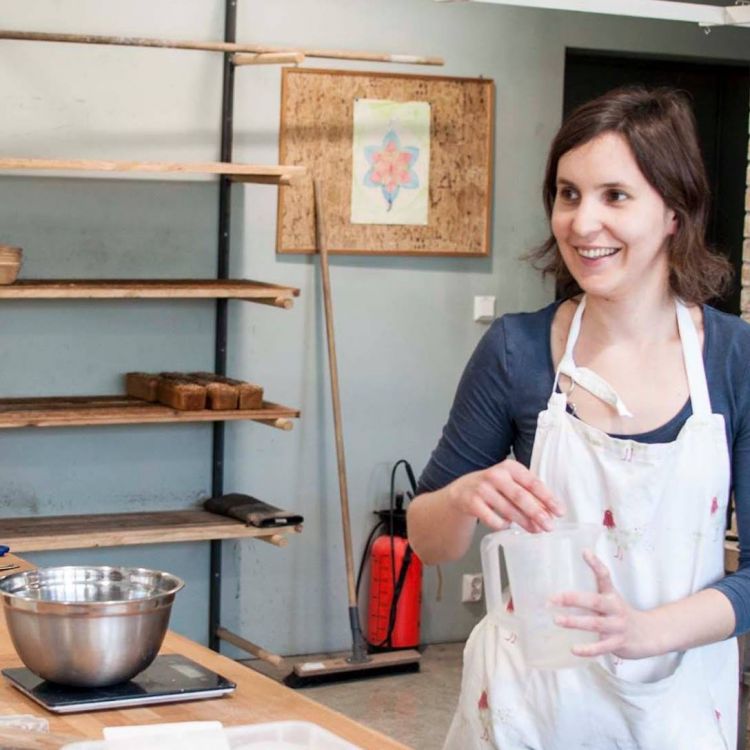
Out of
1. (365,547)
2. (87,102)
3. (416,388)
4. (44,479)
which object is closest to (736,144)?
(416,388)

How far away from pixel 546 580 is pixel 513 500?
0.34 ft

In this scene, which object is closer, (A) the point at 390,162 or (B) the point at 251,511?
(B) the point at 251,511

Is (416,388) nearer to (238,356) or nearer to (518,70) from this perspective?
(238,356)

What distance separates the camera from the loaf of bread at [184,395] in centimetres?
443

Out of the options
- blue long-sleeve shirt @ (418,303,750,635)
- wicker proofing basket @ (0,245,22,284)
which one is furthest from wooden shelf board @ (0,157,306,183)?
blue long-sleeve shirt @ (418,303,750,635)

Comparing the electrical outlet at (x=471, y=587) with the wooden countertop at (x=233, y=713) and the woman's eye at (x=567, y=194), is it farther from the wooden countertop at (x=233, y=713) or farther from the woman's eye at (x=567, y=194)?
the woman's eye at (x=567, y=194)

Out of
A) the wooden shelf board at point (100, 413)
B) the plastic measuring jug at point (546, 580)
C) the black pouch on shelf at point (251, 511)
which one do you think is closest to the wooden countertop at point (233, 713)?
the plastic measuring jug at point (546, 580)

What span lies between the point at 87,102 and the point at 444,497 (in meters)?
3.12

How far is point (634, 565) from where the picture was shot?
1949 mm

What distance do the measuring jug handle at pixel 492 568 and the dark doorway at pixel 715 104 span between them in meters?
4.08

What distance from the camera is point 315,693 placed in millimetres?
4805

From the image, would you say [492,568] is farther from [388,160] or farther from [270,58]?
[388,160]

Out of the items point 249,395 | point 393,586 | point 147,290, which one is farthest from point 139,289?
point 393,586

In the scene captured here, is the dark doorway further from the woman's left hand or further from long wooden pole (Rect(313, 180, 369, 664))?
the woman's left hand
